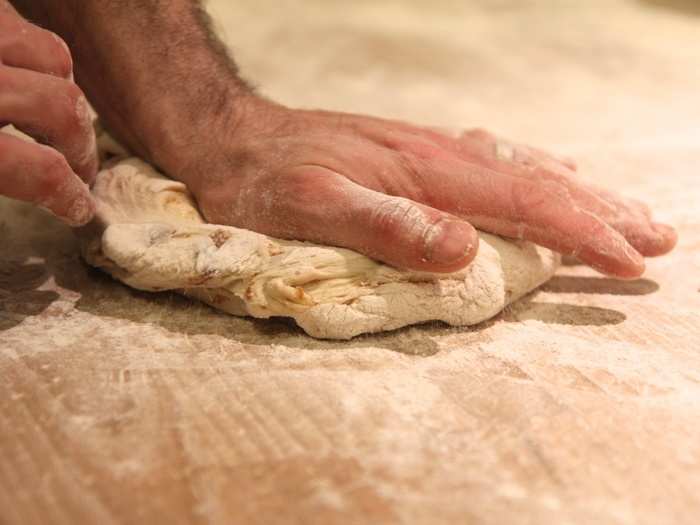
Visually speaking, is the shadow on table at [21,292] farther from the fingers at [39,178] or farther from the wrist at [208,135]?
the wrist at [208,135]

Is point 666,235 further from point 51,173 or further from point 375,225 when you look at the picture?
point 51,173

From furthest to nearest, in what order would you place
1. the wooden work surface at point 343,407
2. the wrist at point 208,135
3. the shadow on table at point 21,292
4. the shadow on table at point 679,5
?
the shadow on table at point 679,5 → the wrist at point 208,135 → the shadow on table at point 21,292 → the wooden work surface at point 343,407

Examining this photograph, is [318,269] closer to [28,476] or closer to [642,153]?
[28,476]

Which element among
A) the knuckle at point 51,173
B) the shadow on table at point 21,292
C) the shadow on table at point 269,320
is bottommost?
the shadow on table at point 21,292

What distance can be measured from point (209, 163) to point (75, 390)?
567 mm

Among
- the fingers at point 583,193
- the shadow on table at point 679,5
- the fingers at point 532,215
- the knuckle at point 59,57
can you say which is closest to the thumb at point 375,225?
the fingers at point 532,215

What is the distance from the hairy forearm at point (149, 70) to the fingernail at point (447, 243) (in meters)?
0.59

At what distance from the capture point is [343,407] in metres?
1.10

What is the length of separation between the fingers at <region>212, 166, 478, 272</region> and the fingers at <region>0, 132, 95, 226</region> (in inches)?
12.2

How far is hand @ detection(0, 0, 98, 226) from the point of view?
3.79 feet

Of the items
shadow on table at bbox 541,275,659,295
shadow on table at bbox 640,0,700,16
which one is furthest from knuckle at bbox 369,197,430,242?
shadow on table at bbox 640,0,700,16

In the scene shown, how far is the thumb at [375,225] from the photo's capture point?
120cm

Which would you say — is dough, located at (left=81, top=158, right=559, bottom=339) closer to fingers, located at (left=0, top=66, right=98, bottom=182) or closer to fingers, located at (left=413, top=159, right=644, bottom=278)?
fingers, located at (left=413, top=159, right=644, bottom=278)

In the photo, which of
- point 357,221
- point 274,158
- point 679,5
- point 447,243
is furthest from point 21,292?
point 679,5
